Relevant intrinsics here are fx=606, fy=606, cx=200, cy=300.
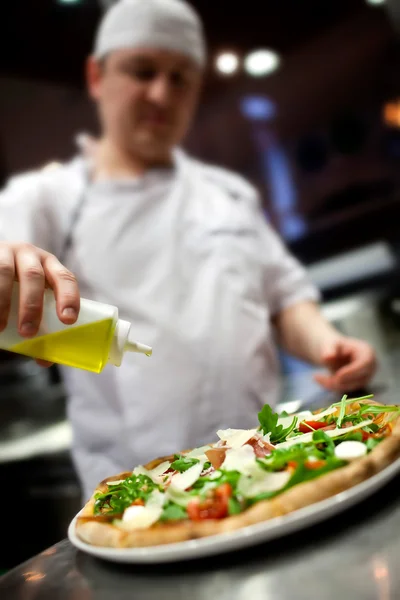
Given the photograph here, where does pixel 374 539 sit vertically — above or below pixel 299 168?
below

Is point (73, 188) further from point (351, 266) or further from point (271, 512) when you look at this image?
point (351, 266)

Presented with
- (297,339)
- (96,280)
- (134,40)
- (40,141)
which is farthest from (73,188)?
(40,141)

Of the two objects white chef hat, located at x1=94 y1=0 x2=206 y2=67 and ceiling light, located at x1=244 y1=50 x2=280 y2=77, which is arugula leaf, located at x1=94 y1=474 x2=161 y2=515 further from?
ceiling light, located at x1=244 y1=50 x2=280 y2=77

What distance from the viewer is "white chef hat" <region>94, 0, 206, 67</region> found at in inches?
47.0

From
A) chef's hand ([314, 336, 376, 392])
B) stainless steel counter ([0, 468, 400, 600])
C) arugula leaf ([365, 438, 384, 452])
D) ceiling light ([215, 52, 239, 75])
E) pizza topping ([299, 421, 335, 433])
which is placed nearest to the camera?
stainless steel counter ([0, 468, 400, 600])

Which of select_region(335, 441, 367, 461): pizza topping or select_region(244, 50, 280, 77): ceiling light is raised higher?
select_region(244, 50, 280, 77): ceiling light

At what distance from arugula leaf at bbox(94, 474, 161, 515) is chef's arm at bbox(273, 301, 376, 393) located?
511 mm

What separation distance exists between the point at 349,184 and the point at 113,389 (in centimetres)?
124

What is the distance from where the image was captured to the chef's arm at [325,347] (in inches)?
39.4

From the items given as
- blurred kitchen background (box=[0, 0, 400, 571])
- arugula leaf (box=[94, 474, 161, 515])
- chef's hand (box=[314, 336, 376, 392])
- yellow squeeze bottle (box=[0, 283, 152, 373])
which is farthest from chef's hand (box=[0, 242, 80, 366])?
blurred kitchen background (box=[0, 0, 400, 571])

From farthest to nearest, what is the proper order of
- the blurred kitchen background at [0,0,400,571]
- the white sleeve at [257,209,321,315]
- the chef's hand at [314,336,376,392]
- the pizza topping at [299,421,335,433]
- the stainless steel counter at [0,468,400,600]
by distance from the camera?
1. the blurred kitchen background at [0,0,400,571]
2. the white sleeve at [257,209,321,315]
3. the chef's hand at [314,336,376,392]
4. the pizza topping at [299,421,335,433]
5. the stainless steel counter at [0,468,400,600]

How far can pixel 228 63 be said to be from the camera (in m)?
2.03

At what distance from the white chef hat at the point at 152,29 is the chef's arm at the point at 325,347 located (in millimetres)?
577

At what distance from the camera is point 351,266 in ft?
6.61
